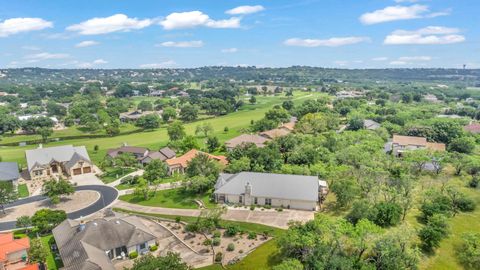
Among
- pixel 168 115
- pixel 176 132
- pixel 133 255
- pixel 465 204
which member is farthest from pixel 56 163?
pixel 465 204

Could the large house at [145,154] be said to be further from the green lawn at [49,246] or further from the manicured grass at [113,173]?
the green lawn at [49,246]

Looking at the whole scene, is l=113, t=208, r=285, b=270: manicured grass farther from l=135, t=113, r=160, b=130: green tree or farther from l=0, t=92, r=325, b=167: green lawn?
l=135, t=113, r=160, b=130: green tree

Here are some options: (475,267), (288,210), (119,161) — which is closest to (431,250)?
(475,267)

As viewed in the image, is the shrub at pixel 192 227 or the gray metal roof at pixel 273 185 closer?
the shrub at pixel 192 227

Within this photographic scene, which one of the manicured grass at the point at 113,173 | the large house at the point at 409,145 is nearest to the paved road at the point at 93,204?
the manicured grass at the point at 113,173

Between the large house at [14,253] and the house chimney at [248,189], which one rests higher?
the house chimney at [248,189]

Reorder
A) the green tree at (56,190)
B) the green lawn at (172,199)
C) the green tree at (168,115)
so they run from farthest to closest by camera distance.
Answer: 1. the green tree at (168,115)
2. the green lawn at (172,199)
3. the green tree at (56,190)
